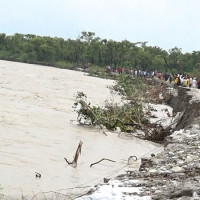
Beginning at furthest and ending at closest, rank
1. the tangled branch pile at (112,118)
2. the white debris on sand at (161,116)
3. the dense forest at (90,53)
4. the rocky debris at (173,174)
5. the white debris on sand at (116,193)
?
the dense forest at (90,53) → the white debris on sand at (161,116) → the tangled branch pile at (112,118) → the white debris on sand at (116,193) → the rocky debris at (173,174)

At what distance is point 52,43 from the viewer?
260 ft

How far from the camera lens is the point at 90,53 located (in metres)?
76.3

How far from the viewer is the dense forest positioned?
6969 cm

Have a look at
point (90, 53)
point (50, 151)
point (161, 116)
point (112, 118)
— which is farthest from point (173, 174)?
point (90, 53)

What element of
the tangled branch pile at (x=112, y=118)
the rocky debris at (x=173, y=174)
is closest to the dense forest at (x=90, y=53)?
the tangled branch pile at (x=112, y=118)

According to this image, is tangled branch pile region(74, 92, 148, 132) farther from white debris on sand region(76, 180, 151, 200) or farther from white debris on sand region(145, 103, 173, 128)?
white debris on sand region(76, 180, 151, 200)

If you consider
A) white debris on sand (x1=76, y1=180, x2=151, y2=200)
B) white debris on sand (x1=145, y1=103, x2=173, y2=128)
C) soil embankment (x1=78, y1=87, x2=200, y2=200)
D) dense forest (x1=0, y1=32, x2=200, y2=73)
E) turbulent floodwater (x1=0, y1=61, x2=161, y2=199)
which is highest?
dense forest (x1=0, y1=32, x2=200, y2=73)

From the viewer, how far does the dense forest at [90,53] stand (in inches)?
2744

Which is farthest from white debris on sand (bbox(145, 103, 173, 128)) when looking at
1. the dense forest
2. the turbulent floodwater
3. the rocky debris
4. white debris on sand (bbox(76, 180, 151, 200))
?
the dense forest

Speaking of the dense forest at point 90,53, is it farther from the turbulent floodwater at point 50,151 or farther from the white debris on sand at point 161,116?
the turbulent floodwater at point 50,151

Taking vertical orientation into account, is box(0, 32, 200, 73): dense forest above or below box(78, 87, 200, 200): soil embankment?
above

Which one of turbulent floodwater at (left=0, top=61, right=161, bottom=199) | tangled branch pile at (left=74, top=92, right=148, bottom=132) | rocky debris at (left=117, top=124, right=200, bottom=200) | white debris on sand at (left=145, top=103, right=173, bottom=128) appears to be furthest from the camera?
white debris on sand at (left=145, top=103, right=173, bottom=128)

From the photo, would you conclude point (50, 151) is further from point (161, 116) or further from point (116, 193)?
point (161, 116)

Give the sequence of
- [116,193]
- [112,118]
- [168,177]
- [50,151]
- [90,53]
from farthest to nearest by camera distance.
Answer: [90,53] → [112,118] → [50,151] → [168,177] → [116,193]
